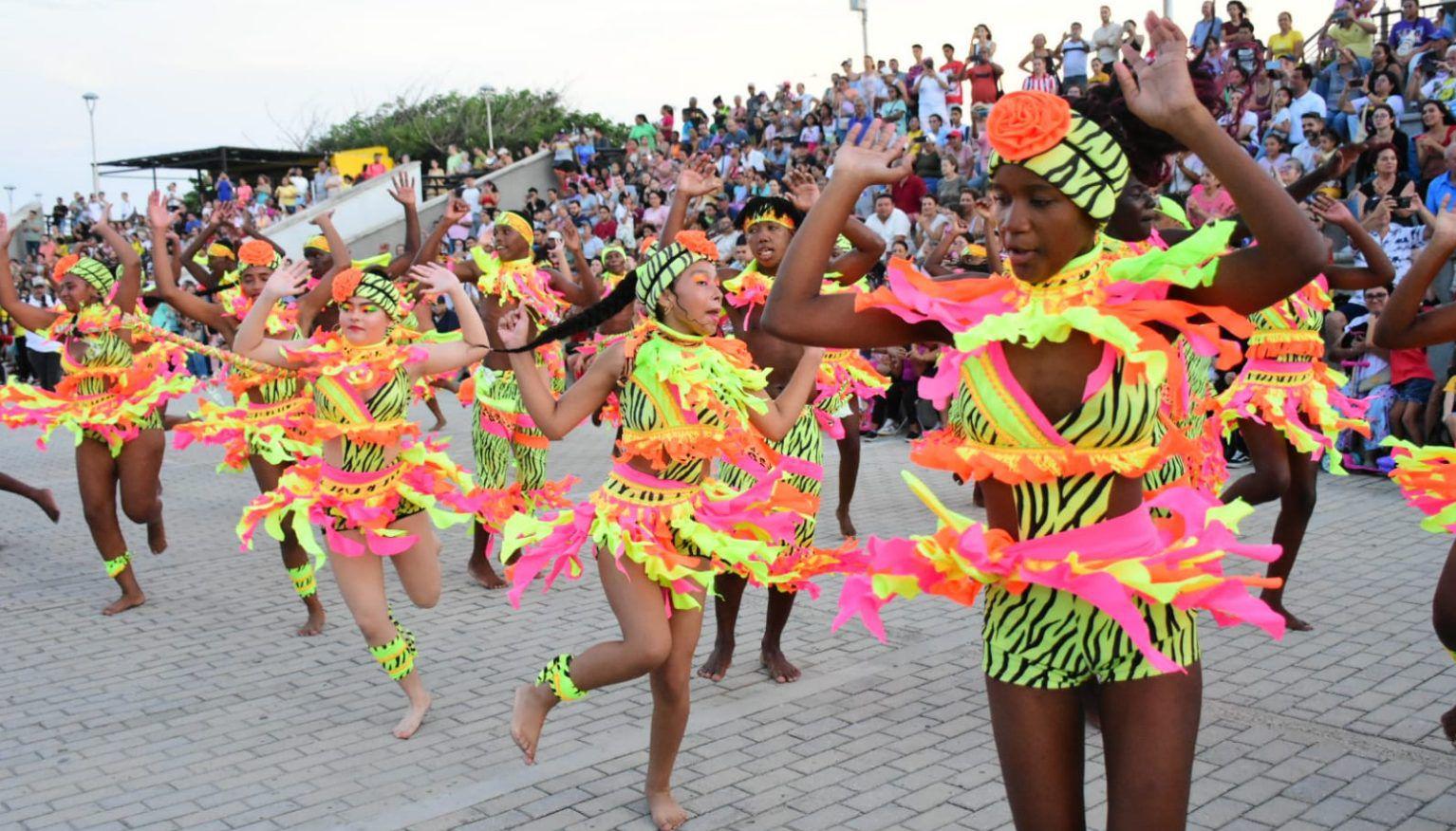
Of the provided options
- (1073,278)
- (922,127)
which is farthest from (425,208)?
(1073,278)

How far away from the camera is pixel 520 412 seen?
28.6ft

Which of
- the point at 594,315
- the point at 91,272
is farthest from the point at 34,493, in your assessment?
the point at 594,315

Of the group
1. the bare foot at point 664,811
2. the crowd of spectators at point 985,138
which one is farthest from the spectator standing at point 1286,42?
the bare foot at point 664,811

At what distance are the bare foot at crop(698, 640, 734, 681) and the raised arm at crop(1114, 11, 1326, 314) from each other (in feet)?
13.3

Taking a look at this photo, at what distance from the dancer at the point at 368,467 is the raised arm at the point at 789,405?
143 centimetres

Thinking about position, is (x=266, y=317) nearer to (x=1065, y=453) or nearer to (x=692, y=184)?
(x=692, y=184)

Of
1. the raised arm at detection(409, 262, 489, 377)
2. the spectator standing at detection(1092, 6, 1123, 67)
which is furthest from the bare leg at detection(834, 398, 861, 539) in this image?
the spectator standing at detection(1092, 6, 1123, 67)

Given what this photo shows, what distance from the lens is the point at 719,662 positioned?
6.32 m

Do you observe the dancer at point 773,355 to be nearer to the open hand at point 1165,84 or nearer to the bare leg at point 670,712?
the bare leg at point 670,712

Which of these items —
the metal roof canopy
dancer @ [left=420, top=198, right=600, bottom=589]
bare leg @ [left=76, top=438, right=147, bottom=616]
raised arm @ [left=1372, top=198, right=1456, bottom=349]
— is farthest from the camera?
the metal roof canopy

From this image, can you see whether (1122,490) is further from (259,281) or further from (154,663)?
(259,281)

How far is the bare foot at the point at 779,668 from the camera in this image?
6.19m

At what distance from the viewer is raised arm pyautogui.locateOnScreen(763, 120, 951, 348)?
302cm

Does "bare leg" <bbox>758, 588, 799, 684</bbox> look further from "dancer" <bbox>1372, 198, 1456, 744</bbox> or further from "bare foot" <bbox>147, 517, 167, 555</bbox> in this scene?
"bare foot" <bbox>147, 517, 167, 555</bbox>
